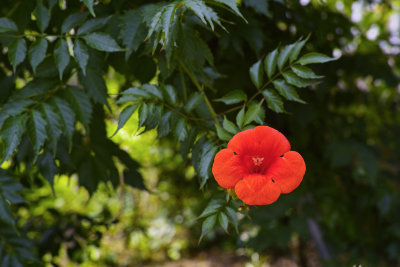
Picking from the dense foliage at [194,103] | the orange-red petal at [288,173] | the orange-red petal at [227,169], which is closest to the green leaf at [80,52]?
the dense foliage at [194,103]

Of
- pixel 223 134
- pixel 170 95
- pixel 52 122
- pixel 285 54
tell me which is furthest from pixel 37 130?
pixel 285 54

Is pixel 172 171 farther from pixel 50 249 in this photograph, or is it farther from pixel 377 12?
pixel 377 12

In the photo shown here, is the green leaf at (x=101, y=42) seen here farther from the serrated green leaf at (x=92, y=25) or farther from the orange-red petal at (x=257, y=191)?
the orange-red petal at (x=257, y=191)

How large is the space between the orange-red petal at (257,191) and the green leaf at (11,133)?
2.33 ft

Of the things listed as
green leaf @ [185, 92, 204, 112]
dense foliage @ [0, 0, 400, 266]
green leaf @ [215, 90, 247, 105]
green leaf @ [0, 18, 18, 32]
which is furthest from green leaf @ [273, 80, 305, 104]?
green leaf @ [0, 18, 18, 32]

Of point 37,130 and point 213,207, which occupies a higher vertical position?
point 37,130

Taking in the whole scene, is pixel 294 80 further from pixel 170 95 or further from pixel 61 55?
pixel 61 55

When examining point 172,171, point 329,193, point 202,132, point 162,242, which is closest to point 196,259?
point 162,242

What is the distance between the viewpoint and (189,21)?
4.12 feet

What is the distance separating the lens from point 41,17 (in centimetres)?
124

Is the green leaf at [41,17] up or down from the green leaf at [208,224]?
up

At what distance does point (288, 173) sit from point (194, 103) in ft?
1.42

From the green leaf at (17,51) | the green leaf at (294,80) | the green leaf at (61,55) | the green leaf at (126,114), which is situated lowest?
the green leaf at (126,114)

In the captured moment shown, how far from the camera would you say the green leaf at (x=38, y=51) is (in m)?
1.17
